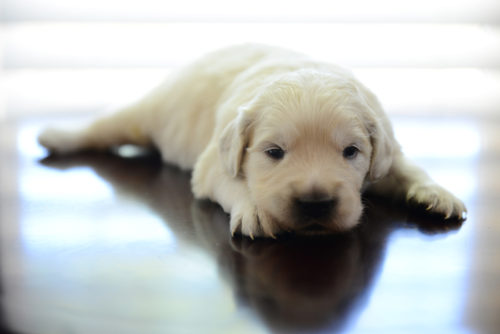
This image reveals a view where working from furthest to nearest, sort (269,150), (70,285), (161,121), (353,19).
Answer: (353,19)
(161,121)
(269,150)
(70,285)

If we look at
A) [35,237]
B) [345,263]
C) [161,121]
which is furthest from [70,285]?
[161,121]

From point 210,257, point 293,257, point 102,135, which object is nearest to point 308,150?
point 293,257

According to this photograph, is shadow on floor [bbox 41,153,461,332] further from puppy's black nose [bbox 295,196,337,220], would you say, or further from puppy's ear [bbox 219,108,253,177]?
puppy's ear [bbox 219,108,253,177]

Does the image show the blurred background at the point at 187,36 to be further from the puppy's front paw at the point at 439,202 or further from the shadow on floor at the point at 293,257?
the puppy's front paw at the point at 439,202

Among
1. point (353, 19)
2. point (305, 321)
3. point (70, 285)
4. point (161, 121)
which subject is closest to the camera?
point (305, 321)

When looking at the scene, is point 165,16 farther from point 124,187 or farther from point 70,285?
point 70,285

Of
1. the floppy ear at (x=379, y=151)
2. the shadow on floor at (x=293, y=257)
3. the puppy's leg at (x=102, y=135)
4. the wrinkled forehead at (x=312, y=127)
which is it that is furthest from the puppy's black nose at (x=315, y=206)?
the puppy's leg at (x=102, y=135)

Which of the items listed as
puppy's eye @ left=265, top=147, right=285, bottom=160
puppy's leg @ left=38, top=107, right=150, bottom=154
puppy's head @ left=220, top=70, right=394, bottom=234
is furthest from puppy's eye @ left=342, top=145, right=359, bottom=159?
puppy's leg @ left=38, top=107, right=150, bottom=154
